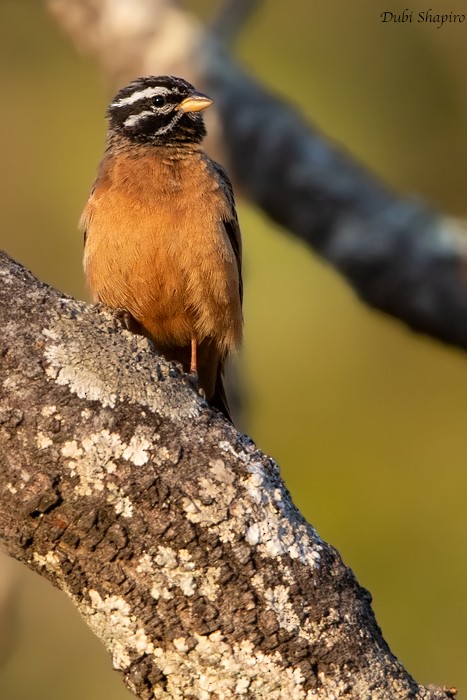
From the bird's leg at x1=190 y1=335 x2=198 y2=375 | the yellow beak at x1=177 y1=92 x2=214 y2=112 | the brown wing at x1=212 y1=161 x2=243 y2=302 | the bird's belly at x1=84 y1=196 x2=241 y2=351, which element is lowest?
the bird's leg at x1=190 y1=335 x2=198 y2=375

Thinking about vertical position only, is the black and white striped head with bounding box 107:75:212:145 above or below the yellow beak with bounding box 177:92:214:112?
below

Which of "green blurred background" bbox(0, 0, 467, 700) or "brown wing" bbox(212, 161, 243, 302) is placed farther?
"green blurred background" bbox(0, 0, 467, 700)

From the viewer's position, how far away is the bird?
659 centimetres

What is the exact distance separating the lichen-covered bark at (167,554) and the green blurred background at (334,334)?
11.1 feet

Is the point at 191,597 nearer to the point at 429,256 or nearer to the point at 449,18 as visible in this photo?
the point at 429,256

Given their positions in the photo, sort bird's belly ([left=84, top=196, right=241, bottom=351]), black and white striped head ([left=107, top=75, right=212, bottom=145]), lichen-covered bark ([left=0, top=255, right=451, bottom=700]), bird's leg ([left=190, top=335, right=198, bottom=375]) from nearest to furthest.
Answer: lichen-covered bark ([left=0, top=255, right=451, bottom=700])
bird's belly ([left=84, top=196, right=241, bottom=351])
bird's leg ([left=190, top=335, right=198, bottom=375])
black and white striped head ([left=107, top=75, right=212, bottom=145])

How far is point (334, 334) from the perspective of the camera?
9.07 meters

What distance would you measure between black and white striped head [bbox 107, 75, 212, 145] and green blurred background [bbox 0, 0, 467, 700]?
134cm

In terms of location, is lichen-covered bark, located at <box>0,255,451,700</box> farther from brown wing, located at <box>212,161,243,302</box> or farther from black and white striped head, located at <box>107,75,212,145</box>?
black and white striped head, located at <box>107,75,212,145</box>

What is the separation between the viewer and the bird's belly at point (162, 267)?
6566 mm

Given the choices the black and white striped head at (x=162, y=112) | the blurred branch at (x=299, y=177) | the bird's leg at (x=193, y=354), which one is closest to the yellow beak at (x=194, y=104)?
the black and white striped head at (x=162, y=112)

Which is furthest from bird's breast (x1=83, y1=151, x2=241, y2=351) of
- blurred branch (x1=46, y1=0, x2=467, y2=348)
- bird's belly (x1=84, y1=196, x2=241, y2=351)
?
blurred branch (x1=46, y1=0, x2=467, y2=348)

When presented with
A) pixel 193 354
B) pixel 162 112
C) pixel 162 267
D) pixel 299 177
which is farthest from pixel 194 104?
pixel 193 354

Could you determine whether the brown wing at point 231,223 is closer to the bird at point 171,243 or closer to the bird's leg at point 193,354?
the bird at point 171,243
